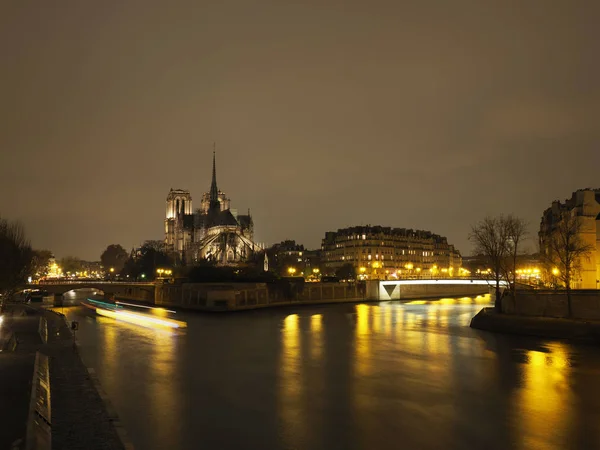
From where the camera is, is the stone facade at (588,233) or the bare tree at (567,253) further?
the stone facade at (588,233)

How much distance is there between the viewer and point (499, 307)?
37844 millimetres

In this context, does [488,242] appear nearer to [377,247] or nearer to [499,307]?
[499,307]

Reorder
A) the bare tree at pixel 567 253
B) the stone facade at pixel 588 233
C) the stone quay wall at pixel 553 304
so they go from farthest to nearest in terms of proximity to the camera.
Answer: the stone facade at pixel 588 233 < the bare tree at pixel 567 253 < the stone quay wall at pixel 553 304

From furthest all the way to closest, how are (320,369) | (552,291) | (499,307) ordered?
(499,307)
(552,291)
(320,369)

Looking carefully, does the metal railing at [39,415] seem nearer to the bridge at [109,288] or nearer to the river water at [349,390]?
the river water at [349,390]

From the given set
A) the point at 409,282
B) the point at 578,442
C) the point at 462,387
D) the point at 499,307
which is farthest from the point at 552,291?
the point at 409,282

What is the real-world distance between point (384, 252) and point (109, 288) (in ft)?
195

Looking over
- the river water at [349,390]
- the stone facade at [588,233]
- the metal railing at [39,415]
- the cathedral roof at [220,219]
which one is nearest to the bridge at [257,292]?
the stone facade at [588,233]

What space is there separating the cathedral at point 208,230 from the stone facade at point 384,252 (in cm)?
2005

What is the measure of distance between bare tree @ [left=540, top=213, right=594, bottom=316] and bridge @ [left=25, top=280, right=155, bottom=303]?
50.1 meters

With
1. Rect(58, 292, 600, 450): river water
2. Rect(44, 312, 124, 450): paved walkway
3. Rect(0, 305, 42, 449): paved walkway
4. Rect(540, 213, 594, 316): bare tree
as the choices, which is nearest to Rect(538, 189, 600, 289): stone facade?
Rect(540, 213, 594, 316): bare tree

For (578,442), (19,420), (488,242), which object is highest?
(488,242)

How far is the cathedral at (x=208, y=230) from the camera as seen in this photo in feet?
406

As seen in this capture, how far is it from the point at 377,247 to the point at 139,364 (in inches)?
3676
